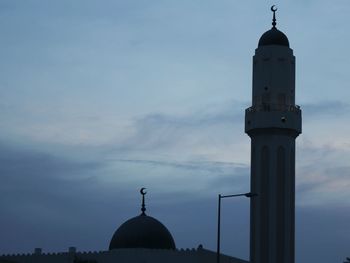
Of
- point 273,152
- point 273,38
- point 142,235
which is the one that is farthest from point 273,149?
point 142,235

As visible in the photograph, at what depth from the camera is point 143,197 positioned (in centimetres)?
5031

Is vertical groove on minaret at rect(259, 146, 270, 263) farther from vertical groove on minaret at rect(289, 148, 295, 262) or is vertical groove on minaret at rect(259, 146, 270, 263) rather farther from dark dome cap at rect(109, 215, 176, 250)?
dark dome cap at rect(109, 215, 176, 250)

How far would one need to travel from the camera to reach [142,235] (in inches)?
1891

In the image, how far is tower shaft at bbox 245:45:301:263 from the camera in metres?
51.2

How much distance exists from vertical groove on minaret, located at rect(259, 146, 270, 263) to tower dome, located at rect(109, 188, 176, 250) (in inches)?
208

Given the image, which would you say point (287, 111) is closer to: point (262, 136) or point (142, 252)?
point (262, 136)

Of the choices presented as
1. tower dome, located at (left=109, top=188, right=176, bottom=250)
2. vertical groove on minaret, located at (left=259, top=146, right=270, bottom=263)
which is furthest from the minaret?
tower dome, located at (left=109, top=188, right=176, bottom=250)

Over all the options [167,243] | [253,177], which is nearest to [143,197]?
[167,243]

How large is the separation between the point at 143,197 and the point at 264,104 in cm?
842

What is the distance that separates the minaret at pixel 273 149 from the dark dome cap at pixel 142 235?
18.2 feet

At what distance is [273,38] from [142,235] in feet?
44.2

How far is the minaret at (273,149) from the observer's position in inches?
2015

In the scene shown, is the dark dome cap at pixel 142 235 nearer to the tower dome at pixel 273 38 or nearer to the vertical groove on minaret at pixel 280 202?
the vertical groove on minaret at pixel 280 202

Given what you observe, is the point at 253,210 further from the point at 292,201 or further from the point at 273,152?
the point at 273,152
